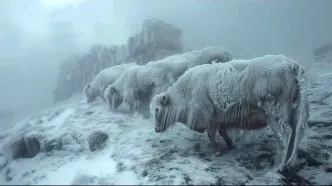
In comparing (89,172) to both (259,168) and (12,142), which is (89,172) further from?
(12,142)

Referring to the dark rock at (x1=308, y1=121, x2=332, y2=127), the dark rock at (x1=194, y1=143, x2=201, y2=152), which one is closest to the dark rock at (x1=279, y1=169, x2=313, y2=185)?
the dark rock at (x1=194, y1=143, x2=201, y2=152)

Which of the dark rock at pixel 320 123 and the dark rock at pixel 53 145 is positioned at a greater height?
the dark rock at pixel 320 123

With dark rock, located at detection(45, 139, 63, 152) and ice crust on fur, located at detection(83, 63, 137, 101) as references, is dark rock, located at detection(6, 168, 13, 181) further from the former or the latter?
ice crust on fur, located at detection(83, 63, 137, 101)

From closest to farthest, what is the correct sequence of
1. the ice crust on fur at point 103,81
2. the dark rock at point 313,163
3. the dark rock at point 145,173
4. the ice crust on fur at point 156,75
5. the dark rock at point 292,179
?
1. the dark rock at point 292,179
2. the dark rock at point 145,173
3. the dark rock at point 313,163
4. the ice crust on fur at point 156,75
5. the ice crust on fur at point 103,81

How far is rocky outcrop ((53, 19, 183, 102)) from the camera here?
19.9 metres

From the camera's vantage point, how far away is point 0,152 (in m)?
7.88

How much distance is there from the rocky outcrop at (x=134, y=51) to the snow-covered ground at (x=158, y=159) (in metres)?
12.3

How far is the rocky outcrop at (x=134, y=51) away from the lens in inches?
784

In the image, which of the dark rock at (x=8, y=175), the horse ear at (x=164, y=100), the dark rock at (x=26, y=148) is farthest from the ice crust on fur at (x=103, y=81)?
the horse ear at (x=164, y=100)

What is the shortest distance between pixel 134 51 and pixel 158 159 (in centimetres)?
1636

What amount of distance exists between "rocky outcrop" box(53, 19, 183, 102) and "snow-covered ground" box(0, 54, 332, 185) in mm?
12281

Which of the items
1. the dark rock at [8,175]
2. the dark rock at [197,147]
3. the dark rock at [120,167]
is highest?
the dark rock at [197,147]

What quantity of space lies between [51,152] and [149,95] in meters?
3.59

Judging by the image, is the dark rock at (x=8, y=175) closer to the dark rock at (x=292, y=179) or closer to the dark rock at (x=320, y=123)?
the dark rock at (x=292, y=179)
